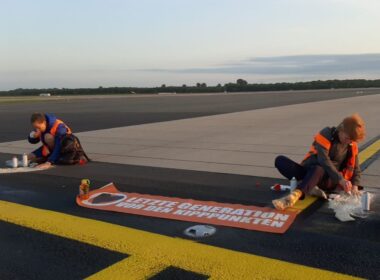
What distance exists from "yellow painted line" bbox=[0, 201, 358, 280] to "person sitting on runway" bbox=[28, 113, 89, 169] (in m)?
3.13

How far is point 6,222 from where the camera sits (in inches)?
190

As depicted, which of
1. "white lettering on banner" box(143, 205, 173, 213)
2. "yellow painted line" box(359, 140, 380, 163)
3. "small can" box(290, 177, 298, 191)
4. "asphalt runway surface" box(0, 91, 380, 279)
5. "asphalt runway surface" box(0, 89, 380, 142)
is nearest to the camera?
"asphalt runway surface" box(0, 91, 380, 279)

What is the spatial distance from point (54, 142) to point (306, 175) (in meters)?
4.58

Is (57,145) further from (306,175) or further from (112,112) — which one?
(112,112)

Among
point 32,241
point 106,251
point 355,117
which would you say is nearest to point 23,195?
point 32,241

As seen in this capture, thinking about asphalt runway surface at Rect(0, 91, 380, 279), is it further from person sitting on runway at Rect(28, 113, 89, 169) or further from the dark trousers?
person sitting on runway at Rect(28, 113, 89, 169)

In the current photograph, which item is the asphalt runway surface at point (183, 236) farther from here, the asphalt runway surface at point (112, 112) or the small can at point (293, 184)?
the asphalt runway surface at point (112, 112)

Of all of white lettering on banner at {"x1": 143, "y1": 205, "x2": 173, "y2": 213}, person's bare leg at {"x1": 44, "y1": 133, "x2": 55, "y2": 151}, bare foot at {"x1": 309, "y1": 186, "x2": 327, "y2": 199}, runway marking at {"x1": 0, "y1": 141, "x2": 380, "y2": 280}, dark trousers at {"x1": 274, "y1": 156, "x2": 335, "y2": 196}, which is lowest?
runway marking at {"x1": 0, "y1": 141, "x2": 380, "y2": 280}

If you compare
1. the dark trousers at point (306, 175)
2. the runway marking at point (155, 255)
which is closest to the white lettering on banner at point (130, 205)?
the runway marking at point (155, 255)

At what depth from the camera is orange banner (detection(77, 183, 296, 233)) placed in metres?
4.63

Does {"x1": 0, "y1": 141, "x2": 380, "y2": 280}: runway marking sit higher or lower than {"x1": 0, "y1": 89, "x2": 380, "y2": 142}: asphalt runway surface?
lower

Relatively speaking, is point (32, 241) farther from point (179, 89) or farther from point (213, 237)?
point (179, 89)

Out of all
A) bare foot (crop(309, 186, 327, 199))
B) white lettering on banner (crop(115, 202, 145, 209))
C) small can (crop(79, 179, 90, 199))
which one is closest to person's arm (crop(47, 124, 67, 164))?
small can (crop(79, 179, 90, 199))

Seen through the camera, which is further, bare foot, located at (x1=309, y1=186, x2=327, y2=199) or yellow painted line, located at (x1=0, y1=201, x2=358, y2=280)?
bare foot, located at (x1=309, y1=186, x2=327, y2=199)
